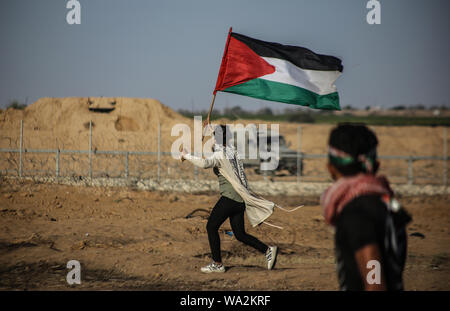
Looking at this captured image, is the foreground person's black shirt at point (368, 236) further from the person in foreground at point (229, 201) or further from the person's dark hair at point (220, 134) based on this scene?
the person's dark hair at point (220, 134)

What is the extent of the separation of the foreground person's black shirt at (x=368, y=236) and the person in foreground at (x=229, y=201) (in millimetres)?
3294

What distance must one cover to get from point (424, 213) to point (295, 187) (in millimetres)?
5549

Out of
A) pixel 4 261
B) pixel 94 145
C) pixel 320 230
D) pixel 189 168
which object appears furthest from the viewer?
pixel 189 168

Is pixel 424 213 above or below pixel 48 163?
below

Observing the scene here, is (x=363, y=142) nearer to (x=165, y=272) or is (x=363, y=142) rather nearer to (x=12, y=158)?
(x=165, y=272)

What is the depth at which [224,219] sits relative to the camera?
583 centimetres

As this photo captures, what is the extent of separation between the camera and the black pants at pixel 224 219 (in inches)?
228

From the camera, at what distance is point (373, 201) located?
2.26m

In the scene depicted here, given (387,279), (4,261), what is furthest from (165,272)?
(387,279)

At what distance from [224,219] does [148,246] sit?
2.39 m

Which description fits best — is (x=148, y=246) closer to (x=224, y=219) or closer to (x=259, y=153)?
(x=224, y=219)

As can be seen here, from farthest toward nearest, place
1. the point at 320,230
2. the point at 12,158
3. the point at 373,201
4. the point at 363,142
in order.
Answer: the point at 12,158 < the point at 320,230 < the point at 363,142 < the point at 373,201

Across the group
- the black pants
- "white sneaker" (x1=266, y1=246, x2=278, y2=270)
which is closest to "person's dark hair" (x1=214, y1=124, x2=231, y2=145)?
the black pants

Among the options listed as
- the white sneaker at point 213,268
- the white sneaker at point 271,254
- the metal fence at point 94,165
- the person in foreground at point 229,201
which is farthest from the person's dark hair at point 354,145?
the metal fence at point 94,165
